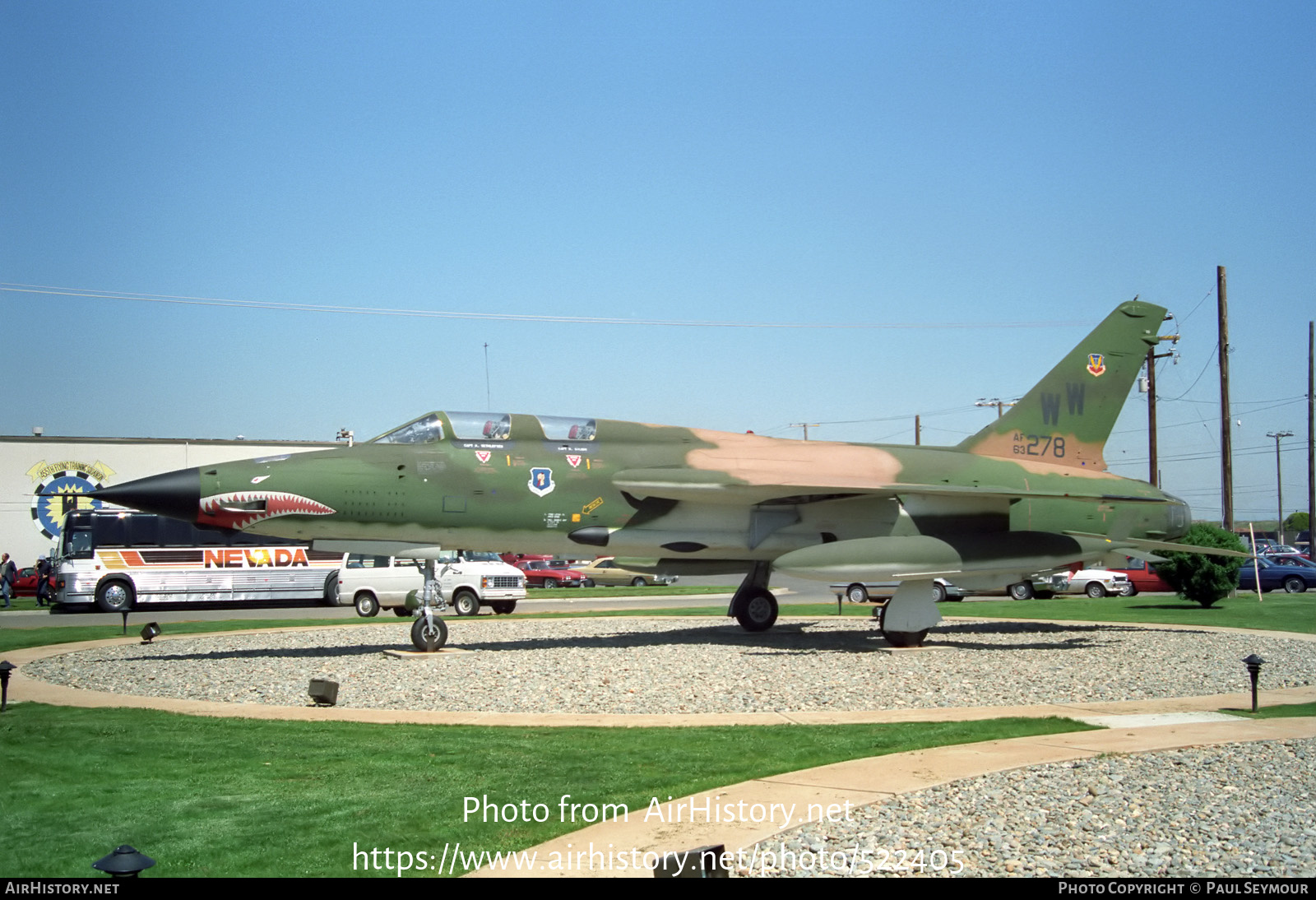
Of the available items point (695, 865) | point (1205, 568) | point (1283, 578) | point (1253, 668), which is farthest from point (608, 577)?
point (695, 865)

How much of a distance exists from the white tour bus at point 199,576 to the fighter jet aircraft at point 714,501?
1767 centimetres

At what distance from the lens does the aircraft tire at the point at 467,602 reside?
28.4 m

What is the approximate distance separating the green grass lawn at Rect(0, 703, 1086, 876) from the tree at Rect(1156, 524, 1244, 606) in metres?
16.4

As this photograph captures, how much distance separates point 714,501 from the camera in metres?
18.6

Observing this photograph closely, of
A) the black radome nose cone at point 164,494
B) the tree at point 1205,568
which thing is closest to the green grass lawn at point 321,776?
Result: the black radome nose cone at point 164,494

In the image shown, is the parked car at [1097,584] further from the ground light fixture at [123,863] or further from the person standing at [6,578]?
the person standing at [6,578]

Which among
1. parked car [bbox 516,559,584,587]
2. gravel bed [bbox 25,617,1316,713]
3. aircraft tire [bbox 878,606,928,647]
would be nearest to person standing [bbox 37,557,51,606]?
parked car [bbox 516,559,584,587]

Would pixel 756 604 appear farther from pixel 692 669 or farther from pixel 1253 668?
pixel 1253 668

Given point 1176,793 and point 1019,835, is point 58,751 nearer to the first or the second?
point 1019,835

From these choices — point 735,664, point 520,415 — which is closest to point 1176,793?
point 735,664

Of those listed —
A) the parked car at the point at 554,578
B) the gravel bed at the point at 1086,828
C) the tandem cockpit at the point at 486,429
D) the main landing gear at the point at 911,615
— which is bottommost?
the parked car at the point at 554,578

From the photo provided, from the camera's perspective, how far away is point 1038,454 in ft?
70.6

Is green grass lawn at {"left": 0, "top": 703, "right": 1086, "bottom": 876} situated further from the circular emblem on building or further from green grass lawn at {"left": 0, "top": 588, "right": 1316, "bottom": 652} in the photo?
the circular emblem on building

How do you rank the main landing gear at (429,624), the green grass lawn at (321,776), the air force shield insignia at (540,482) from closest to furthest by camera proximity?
the green grass lawn at (321,776) < the main landing gear at (429,624) < the air force shield insignia at (540,482)
